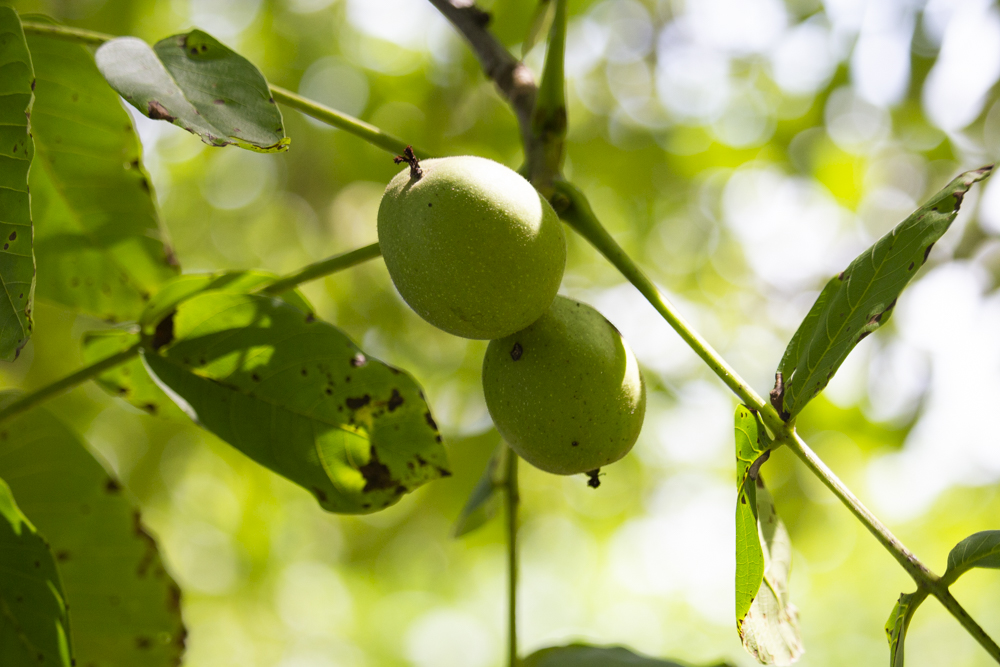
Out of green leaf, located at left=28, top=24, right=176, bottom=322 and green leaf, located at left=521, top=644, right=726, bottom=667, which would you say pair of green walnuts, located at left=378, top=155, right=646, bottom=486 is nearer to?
green leaf, located at left=521, top=644, right=726, bottom=667

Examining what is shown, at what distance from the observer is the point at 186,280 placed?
1.19 metres

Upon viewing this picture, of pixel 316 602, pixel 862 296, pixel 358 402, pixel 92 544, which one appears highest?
pixel 862 296

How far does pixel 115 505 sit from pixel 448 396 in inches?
68.8

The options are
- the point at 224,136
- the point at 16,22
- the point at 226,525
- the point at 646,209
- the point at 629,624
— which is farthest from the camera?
the point at 629,624

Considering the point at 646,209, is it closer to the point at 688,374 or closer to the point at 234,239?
the point at 688,374

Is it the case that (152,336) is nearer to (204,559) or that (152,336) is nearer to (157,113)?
(157,113)

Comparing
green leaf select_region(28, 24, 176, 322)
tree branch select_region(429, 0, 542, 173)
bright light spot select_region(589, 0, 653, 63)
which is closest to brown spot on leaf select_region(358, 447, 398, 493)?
tree branch select_region(429, 0, 542, 173)

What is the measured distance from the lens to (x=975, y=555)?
0.84 m

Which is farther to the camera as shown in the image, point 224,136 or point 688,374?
point 688,374

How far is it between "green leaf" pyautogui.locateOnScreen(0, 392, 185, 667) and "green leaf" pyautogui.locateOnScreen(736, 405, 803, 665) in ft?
3.19

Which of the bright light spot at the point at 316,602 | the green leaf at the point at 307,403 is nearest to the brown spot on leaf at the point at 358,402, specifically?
the green leaf at the point at 307,403

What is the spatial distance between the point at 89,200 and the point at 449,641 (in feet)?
12.6

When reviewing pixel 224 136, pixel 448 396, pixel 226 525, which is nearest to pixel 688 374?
pixel 448 396

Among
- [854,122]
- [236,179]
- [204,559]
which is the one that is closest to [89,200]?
[236,179]
